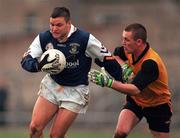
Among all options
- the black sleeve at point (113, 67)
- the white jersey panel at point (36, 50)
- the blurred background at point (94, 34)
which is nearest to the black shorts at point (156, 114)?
the black sleeve at point (113, 67)

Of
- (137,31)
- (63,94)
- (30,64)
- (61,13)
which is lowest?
(63,94)

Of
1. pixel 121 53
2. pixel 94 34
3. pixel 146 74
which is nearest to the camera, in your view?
pixel 146 74

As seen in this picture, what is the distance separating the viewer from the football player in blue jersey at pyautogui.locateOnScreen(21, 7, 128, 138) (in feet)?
46.5

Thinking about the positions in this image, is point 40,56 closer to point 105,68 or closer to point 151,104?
point 105,68

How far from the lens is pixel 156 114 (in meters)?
14.8

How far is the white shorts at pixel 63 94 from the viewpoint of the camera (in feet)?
47.3

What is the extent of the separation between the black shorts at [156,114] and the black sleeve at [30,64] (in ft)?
5.91

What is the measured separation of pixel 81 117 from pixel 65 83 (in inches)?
552

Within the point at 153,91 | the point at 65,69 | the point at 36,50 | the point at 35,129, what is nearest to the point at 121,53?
the point at 153,91

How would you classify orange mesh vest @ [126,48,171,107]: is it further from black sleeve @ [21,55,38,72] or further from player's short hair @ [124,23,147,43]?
black sleeve @ [21,55,38,72]

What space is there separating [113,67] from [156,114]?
1.05m

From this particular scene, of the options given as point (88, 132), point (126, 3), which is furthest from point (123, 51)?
point (126, 3)

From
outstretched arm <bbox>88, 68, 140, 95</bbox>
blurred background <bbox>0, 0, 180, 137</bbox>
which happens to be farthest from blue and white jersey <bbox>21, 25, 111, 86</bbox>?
blurred background <bbox>0, 0, 180, 137</bbox>

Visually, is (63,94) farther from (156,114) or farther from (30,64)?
(156,114)
